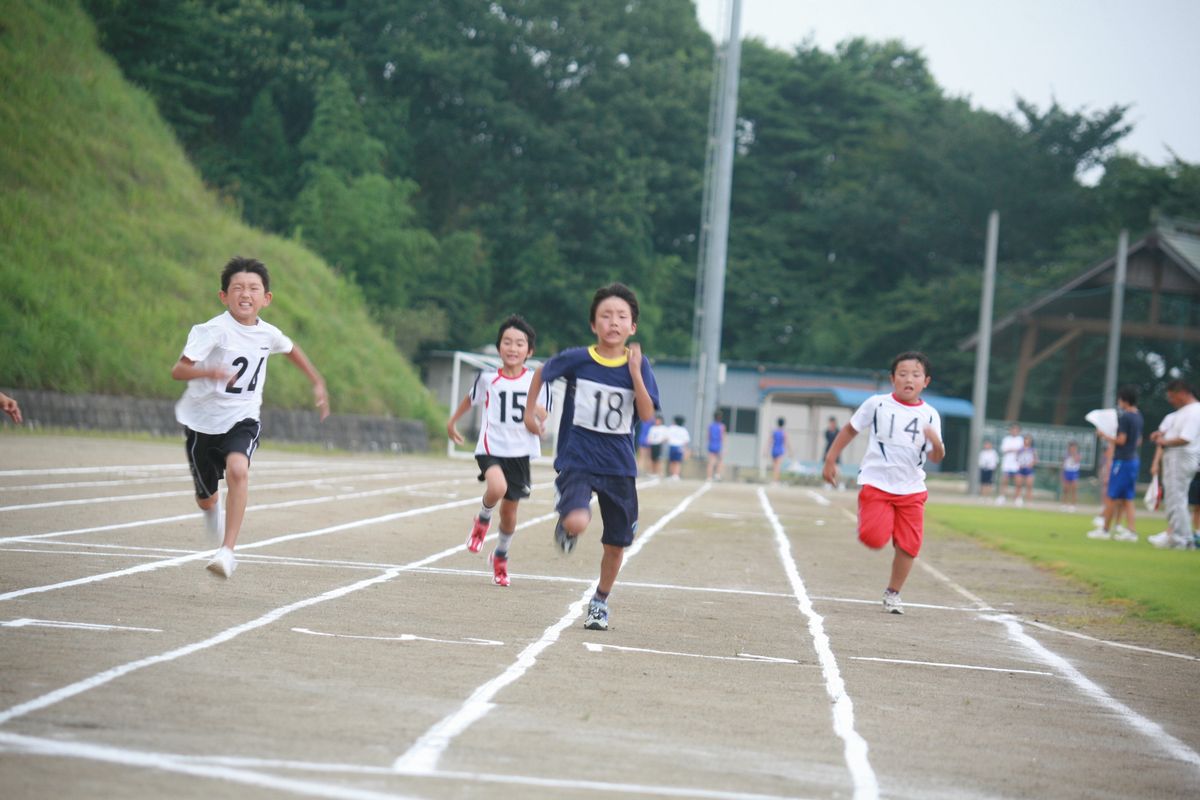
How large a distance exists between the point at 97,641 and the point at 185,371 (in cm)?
254

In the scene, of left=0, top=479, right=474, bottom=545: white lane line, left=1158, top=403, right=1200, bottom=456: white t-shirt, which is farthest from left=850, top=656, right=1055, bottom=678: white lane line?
left=1158, top=403, right=1200, bottom=456: white t-shirt

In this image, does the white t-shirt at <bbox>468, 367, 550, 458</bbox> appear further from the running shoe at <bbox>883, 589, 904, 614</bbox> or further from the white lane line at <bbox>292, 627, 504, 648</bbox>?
the white lane line at <bbox>292, 627, 504, 648</bbox>

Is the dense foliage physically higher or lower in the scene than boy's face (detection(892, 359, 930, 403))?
higher

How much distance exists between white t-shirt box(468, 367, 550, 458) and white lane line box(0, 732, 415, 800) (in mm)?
6689

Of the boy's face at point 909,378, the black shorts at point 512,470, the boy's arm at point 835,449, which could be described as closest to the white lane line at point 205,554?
the black shorts at point 512,470

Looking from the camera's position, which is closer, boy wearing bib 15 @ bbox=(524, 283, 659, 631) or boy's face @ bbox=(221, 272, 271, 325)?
boy wearing bib 15 @ bbox=(524, 283, 659, 631)

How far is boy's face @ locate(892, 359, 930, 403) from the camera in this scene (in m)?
11.3

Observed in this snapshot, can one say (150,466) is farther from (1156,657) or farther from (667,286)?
(667,286)

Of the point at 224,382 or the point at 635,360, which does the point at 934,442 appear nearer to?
the point at 635,360

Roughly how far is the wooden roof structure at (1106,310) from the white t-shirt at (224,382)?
3798 cm

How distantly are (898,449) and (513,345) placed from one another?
301cm

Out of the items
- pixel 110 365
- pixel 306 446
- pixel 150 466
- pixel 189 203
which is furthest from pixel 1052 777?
pixel 189 203

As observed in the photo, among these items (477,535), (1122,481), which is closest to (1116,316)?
(1122,481)

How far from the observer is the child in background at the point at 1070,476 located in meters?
38.4
